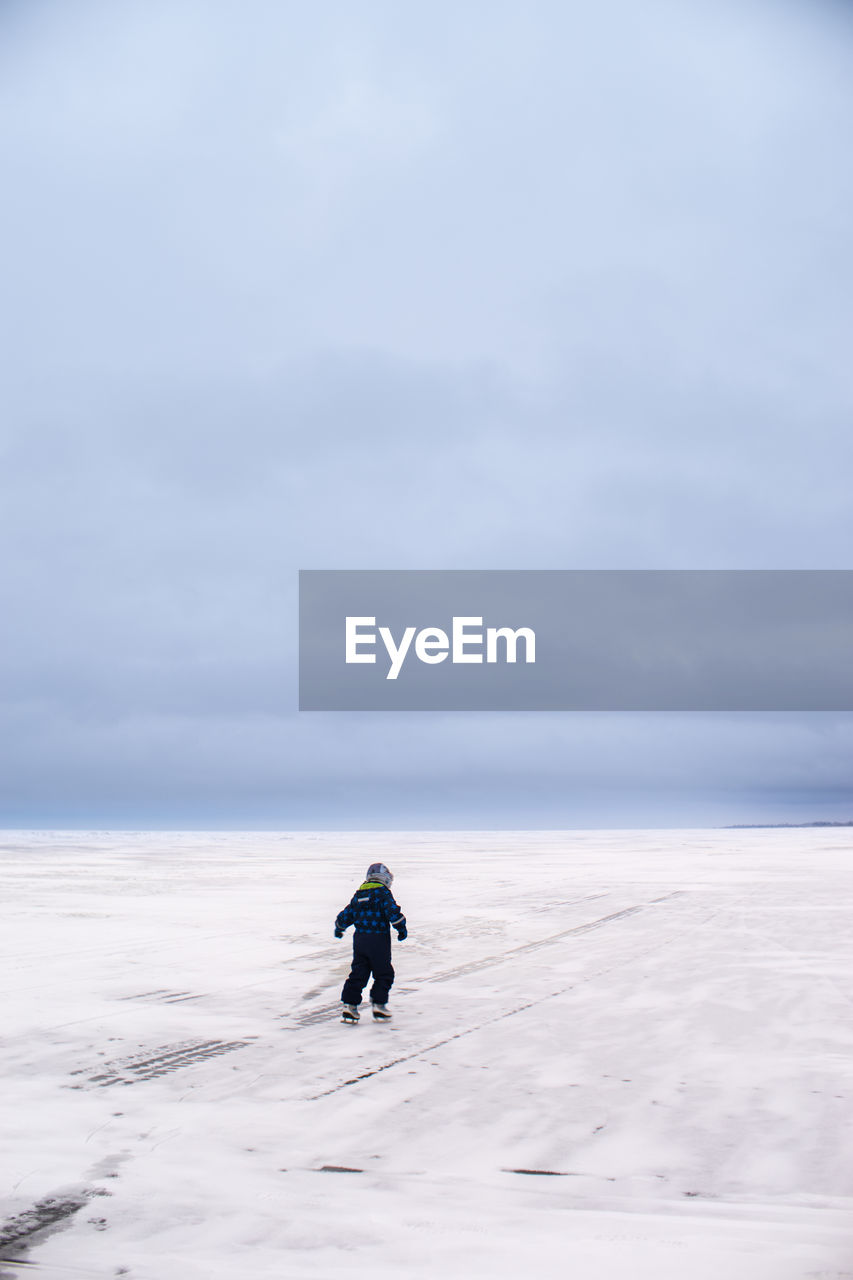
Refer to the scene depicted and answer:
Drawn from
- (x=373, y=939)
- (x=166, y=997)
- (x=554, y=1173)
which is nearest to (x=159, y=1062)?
(x=373, y=939)

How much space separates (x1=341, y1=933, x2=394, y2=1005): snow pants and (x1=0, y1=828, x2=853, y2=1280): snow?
1.43ft

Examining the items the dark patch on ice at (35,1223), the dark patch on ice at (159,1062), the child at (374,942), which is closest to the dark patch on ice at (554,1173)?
the dark patch on ice at (35,1223)

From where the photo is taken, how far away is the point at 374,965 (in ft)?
34.7

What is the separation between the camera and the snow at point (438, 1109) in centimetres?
502

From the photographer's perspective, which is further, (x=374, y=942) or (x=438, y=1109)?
(x=374, y=942)

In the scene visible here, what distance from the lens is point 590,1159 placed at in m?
6.23

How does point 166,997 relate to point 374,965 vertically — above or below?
below

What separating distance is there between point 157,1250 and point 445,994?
7.37 meters

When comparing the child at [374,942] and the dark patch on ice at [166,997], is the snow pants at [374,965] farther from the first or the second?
the dark patch on ice at [166,997]

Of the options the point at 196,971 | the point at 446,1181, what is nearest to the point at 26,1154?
the point at 446,1181

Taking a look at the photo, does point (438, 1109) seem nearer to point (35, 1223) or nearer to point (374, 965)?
point (35, 1223)

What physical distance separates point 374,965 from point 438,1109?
3.36m

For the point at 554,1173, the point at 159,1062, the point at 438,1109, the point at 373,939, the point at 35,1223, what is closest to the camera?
the point at 35,1223

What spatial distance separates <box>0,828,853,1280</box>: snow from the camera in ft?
16.5
